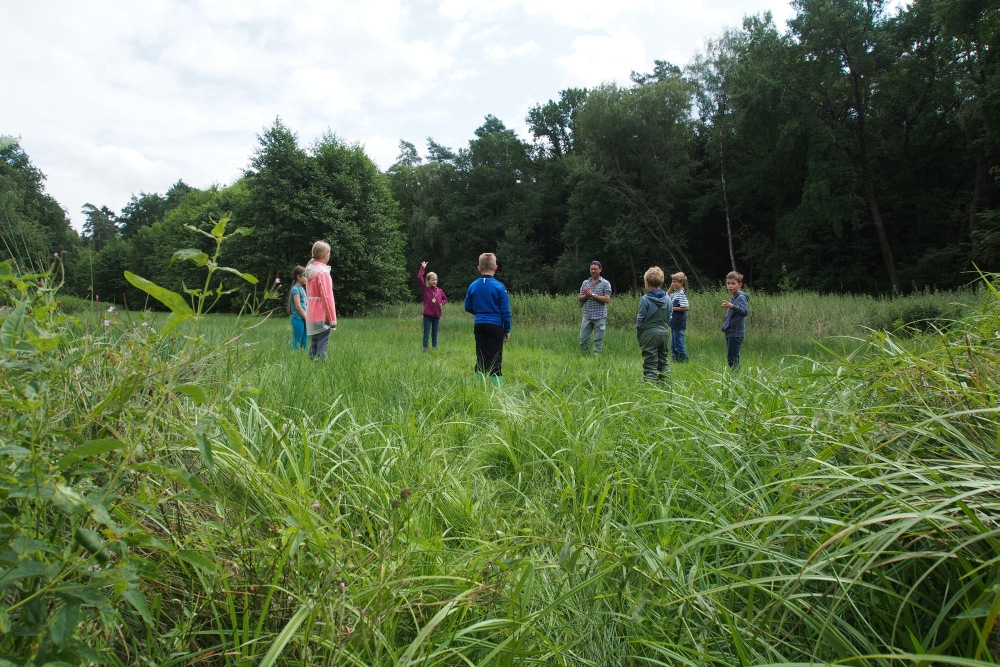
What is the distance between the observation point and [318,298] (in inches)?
275

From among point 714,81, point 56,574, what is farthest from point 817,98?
point 56,574

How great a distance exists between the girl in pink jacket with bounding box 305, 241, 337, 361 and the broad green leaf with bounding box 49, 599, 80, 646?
5.82m

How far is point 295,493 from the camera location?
2.31 meters

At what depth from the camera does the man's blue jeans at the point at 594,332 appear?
982 cm

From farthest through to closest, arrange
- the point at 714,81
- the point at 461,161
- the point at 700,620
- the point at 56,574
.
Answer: the point at 461,161 < the point at 714,81 < the point at 700,620 < the point at 56,574

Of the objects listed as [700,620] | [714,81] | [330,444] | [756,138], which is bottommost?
[700,620]

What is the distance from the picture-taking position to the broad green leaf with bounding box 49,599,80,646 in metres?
1.12

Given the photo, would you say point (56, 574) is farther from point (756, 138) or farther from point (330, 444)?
point (756, 138)

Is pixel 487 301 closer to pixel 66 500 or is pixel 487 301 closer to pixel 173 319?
pixel 173 319

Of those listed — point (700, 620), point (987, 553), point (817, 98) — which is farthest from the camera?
point (817, 98)

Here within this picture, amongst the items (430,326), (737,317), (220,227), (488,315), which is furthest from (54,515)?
(430,326)

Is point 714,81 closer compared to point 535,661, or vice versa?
point 535,661

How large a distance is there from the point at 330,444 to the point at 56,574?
2005 mm

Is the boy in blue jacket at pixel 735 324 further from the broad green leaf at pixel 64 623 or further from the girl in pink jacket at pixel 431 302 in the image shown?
the broad green leaf at pixel 64 623
